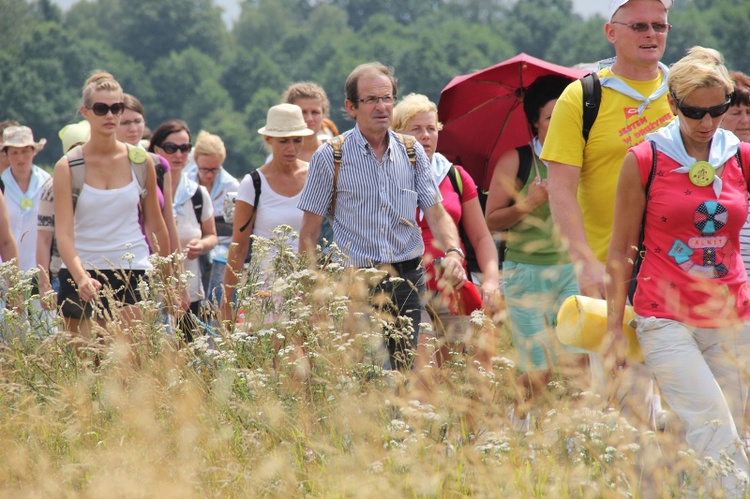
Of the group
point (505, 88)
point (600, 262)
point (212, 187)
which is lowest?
point (212, 187)

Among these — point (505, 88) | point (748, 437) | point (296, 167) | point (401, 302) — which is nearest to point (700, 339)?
point (748, 437)

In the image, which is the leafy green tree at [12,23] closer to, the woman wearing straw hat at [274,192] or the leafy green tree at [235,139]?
the leafy green tree at [235,139]

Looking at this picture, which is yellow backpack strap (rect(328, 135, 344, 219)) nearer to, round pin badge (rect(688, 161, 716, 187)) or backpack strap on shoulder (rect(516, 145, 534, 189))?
backpack strap on shoulder (rect(516, 145, 534, 189))

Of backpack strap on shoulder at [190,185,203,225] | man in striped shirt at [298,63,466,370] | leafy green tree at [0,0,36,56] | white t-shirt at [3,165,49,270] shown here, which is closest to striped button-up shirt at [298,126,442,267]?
man in striped shirt at [298,63,466,370]

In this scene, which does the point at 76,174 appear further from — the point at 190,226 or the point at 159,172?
the point at 190,226

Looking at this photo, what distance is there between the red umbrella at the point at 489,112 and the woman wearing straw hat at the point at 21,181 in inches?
157

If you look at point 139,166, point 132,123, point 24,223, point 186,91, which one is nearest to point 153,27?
point 186,91

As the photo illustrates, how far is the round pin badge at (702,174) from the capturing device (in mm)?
4695

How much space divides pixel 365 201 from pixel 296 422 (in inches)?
65.7

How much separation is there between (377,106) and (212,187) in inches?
185

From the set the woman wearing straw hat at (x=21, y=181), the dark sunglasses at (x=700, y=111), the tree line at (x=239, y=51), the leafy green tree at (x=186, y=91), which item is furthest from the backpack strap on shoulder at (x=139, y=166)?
the leafy green tree at (x=186, y=91)

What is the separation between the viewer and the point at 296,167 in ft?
24.4

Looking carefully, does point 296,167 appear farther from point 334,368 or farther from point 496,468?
point 496,468

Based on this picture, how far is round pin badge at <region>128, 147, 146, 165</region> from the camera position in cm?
704
